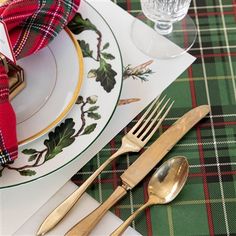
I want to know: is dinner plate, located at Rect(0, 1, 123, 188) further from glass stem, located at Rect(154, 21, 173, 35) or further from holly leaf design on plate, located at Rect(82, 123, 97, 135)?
glass stem, located at Rect(154, 21, 173, 35)

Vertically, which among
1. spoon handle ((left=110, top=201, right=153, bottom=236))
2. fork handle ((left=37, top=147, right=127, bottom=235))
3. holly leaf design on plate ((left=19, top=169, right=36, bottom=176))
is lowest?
spoon handle ((left=110, top=201, right=153, bottom=236))

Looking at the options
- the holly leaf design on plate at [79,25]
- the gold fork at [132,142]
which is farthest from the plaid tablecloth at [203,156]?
the holly leaf design on plate at [79,25]

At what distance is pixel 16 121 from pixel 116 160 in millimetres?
135

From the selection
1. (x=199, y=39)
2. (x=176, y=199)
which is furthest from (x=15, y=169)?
(x=199, y=39)

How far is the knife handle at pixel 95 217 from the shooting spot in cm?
62

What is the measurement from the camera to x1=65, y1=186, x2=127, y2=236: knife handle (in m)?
0.62

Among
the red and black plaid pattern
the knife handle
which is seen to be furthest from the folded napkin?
the knife handle

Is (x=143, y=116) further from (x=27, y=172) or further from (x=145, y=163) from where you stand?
(x=27, y=172)

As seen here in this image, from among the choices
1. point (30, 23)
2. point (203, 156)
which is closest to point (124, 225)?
point (203, 156)

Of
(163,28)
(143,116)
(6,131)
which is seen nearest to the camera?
(6,131)

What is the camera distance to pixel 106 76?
707 mm

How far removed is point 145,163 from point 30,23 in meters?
0.23

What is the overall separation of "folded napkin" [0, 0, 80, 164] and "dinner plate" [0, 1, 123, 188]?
0.09 feet

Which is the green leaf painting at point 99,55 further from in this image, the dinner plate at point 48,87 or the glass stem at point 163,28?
the glass stem at point 163,28
